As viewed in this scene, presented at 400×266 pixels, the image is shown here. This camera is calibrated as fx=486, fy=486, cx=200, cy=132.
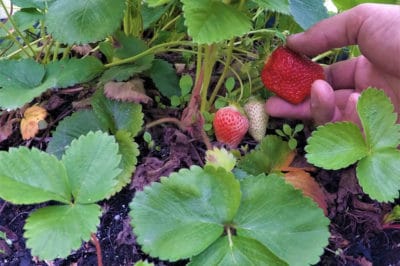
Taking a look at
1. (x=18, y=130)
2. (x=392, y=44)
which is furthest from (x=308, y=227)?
(x=18, y=130)

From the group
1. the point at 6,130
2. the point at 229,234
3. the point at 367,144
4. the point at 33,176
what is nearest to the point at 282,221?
the point at 229,234

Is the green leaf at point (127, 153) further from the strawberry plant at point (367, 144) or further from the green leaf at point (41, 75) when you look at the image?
the strawberry plant at point (367, 144)

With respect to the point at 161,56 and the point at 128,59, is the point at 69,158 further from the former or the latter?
the point at 161,56

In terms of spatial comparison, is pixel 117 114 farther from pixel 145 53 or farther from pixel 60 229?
pixel 60 229

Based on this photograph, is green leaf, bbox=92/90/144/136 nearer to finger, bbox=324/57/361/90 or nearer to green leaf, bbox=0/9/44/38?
green leaf, bbox=0/9/44/38

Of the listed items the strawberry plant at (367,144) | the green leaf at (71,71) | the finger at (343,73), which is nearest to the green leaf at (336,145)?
the strawberry plant at (367,144)

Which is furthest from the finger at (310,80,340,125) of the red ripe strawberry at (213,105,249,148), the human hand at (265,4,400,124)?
the red ripe strawberry at (213,105,249,148)
